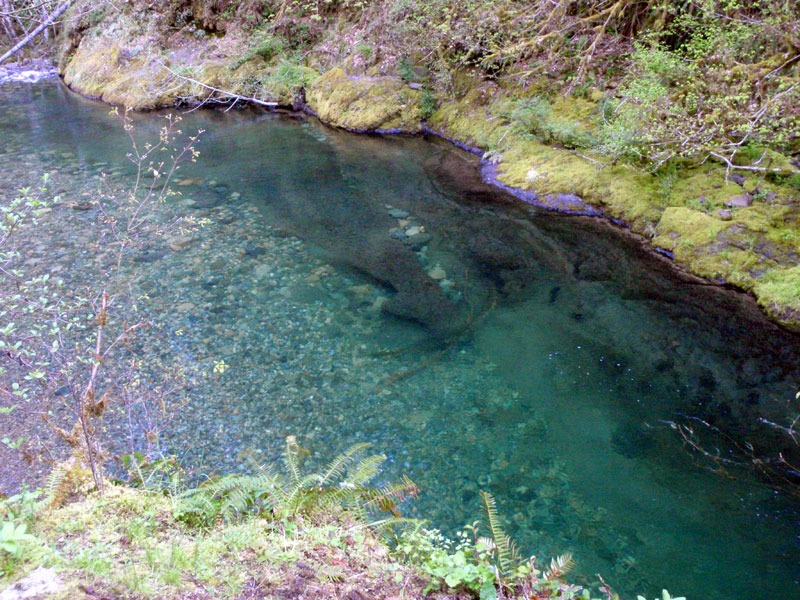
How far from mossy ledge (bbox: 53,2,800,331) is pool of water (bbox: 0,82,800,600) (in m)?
0.56

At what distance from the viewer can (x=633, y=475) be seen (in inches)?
193

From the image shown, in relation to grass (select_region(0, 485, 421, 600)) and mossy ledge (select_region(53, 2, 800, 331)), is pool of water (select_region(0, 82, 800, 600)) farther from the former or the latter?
grass (select_region(0, 485, 421, 600))

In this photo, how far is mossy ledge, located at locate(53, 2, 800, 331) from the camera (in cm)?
794

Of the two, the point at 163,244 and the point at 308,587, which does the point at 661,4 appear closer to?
the point at 163,244

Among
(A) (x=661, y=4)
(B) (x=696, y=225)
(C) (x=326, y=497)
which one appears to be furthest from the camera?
(A) (x=661, y=4)

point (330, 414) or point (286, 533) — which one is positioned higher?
point (286, 533)

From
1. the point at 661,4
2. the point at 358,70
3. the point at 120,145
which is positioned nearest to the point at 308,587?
the point at 661,4

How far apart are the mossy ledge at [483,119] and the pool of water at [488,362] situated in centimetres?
56

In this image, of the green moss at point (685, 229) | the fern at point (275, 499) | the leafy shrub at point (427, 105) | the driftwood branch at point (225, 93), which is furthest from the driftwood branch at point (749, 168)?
the driftwood branch at point (225, 93)

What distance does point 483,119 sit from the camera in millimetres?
13617

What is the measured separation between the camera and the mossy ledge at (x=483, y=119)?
794 cm

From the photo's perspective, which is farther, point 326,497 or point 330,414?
point 330,414

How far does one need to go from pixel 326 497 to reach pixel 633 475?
9.76ft

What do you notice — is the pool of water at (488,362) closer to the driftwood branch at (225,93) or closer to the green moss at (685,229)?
Result: the green moss at (685,229)
